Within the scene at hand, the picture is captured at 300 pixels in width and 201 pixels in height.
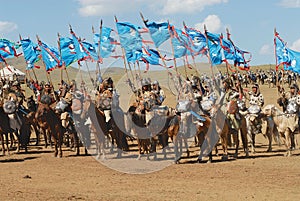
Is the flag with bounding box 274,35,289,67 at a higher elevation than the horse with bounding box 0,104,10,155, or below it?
higher

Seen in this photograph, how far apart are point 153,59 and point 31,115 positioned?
7328 millimetres

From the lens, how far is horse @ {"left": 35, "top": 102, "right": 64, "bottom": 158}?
61.7 ft

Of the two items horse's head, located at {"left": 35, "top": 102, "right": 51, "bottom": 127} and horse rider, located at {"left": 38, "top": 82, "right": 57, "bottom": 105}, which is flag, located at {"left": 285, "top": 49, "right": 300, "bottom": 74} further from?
horse's head, located at {"left": 35, "top": 102, "right": 51, "bottom": 127}

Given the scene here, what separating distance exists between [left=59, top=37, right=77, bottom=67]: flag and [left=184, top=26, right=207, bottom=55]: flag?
230 inches

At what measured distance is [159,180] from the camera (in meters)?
14.1

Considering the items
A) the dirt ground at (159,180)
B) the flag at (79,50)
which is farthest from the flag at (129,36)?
the dirt ground at (159,180)

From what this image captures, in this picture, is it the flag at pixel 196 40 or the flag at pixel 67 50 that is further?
the flag at pixel 67 50

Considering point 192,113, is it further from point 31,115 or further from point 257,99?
point 31,115

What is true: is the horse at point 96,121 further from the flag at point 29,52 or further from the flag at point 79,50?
the flag at point 29,52

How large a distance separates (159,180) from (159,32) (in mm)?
11334

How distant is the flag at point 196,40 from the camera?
26125mm

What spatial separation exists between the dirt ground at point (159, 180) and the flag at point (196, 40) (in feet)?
28.0

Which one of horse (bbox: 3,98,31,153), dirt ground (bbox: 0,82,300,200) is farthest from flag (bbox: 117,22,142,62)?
dirt ground (bbox: 0,82,300,200)

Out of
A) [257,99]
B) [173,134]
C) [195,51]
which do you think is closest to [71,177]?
[173,134]
